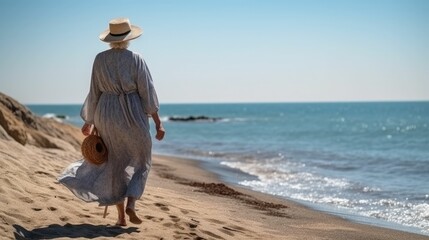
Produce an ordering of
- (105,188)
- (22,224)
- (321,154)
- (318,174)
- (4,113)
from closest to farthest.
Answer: (22,224)
(105,188)
(4,113)
(318,174)
(321,154)

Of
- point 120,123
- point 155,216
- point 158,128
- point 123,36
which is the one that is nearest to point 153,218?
point 155,216

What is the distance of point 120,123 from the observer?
5875mm

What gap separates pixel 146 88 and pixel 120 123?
0.40 meters

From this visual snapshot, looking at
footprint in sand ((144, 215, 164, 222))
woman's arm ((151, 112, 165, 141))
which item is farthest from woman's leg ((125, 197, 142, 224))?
woman's arm ((151, 112, 165, 141))

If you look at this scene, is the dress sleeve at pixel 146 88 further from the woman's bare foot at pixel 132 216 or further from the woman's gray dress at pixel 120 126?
the woman's bare foot at pixel 132 216

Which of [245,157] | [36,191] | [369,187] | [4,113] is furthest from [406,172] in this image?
[36,191]

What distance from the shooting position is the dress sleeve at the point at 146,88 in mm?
5891

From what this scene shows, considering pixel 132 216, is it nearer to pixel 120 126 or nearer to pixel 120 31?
pixel 120 126

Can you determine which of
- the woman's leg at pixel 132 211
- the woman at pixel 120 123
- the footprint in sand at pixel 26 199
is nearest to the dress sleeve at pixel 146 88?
the woman at pixel 120 123

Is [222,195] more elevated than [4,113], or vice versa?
[4,113]

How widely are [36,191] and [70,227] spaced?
96cm

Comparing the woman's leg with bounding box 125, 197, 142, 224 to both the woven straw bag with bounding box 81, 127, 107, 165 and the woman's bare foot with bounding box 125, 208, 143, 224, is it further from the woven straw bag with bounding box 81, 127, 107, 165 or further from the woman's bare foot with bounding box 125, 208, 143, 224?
the woven straw bag with bounding box 81, 127, 107, 165

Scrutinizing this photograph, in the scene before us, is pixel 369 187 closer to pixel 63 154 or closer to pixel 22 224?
pixel 63 154

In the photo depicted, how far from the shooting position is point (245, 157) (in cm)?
2158
